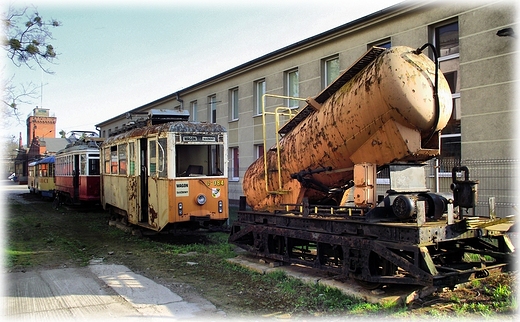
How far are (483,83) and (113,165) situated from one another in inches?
445

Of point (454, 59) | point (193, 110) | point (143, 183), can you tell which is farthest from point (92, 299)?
point (193, 110)

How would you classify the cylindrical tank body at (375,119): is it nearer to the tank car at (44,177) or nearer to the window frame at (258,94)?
the window frame at (258,94)

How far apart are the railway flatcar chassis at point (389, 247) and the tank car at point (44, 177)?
22914 millimetres

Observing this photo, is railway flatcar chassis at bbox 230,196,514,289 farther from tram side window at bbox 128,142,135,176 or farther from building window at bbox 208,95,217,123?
building window at bbox 208,95,217,123

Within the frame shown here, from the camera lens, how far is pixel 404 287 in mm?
6008

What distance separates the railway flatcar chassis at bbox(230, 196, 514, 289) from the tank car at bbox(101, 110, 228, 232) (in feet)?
10.5

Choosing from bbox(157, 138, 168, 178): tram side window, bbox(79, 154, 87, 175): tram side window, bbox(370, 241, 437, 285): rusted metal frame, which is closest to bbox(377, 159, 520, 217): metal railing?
bbox(370, 241, 437, 285): rusted metal frame

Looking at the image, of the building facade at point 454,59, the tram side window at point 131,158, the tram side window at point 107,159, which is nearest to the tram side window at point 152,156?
the tram side window at point 131,158

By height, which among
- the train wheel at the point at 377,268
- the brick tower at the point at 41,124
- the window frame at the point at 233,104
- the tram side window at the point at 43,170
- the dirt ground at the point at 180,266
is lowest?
the dirt ground at the point at 180,266

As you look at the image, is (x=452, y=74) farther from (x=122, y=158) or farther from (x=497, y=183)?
(x=122, y=158)

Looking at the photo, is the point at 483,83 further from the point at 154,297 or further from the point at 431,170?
the point at 154,297

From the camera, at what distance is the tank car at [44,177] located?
27.1 meters

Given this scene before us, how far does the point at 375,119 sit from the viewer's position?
5918 millimetres

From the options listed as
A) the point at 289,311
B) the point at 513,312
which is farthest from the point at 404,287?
the point at 289,311
